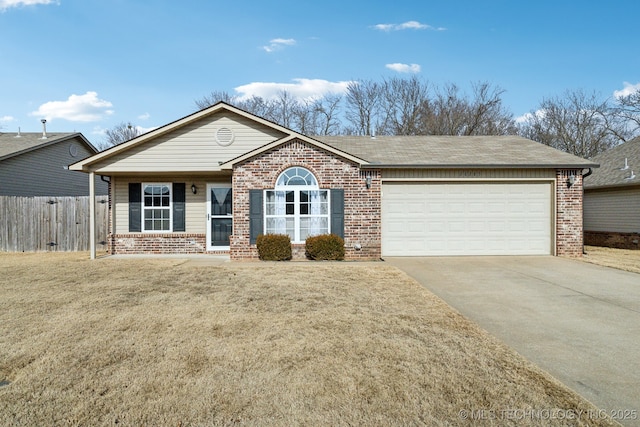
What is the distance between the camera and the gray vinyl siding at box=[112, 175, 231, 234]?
13.1 m

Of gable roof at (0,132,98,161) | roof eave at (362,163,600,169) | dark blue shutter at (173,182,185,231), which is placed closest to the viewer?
roof eave at (362,163,600,169)

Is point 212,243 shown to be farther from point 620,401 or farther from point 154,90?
point 620,401

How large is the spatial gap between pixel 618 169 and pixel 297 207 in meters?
14.0

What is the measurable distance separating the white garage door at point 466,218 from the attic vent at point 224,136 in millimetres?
5023

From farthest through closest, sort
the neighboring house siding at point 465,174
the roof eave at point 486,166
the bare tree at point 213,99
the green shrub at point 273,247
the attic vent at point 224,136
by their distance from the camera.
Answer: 1. the bare tree at point 213,99
2. the attic vent at point 224,136
3. the neighboring house siding at point 465,174
4. the roof eave at point 486,166
5. the green shrub at point 273,247

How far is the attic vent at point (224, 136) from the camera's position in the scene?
12.3 meters

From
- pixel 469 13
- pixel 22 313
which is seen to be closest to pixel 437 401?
pixel 22 313

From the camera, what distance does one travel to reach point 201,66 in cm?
1928

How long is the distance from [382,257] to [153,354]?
8.32 meters

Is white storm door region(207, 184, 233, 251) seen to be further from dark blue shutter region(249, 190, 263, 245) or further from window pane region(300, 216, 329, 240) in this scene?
window pane region(300, 216, 329, 240)

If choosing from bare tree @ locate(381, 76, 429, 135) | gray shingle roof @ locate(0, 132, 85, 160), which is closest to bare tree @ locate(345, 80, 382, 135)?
bare tree @ locate(381, 76, 429, 135)

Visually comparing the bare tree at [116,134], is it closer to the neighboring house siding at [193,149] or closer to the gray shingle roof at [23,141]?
the gray shingle roof at [23,141]

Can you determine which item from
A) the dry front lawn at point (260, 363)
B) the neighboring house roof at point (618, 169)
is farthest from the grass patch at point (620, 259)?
the dry front lawn at point (260, 363)

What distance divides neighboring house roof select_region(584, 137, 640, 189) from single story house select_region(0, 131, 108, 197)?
78.1ft
